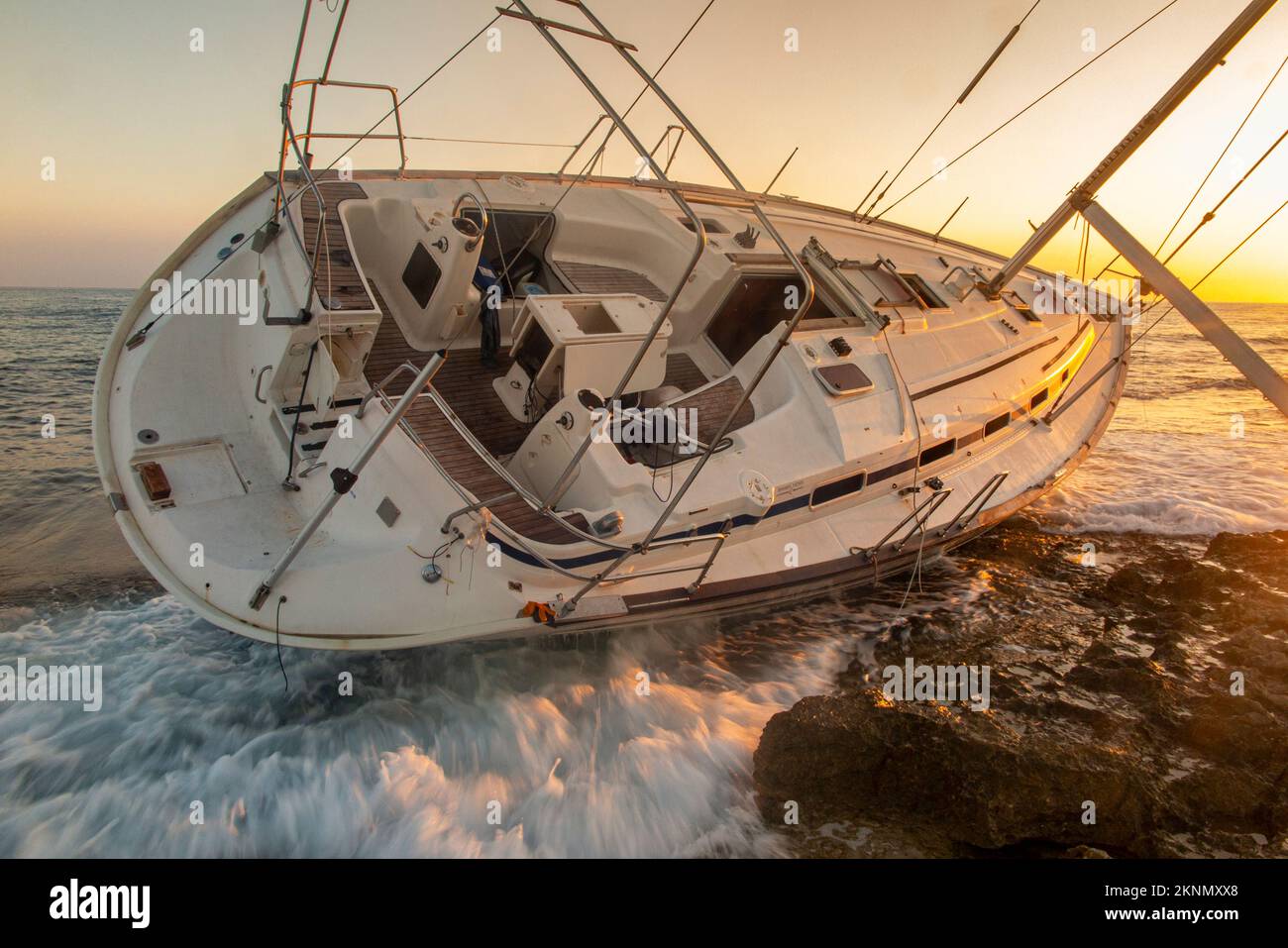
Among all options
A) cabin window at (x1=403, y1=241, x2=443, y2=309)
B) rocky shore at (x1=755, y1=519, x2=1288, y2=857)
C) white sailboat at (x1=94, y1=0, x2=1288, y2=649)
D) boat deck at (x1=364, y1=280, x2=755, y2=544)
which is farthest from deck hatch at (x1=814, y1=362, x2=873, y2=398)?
cabin window at (x1=403, y1=241, x2=443, y2=309)

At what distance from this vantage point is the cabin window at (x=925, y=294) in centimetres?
700

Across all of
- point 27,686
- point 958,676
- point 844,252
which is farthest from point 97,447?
point 844,252

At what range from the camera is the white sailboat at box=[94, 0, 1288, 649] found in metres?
3.77

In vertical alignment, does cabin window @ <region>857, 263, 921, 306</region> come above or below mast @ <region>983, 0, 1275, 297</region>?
below

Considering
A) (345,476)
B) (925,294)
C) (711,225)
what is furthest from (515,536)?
(925,294)

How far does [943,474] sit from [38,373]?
14.5 meters

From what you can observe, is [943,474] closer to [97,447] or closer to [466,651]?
[466,651]

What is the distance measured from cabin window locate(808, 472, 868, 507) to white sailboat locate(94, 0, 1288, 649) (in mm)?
20

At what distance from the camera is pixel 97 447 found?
4.32 meters

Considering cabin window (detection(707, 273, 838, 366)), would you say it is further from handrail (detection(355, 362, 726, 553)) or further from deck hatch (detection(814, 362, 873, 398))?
handrail (detection(355, 362, 726, 553))

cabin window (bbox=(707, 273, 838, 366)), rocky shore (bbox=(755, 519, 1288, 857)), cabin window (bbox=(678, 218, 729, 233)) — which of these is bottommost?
rocky shore (bbox=(755, 519, 1288, 857))

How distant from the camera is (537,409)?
5238mm

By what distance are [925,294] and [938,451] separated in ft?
6.63

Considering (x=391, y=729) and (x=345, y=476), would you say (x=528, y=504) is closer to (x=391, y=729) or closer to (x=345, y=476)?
(x=345, y=476)
